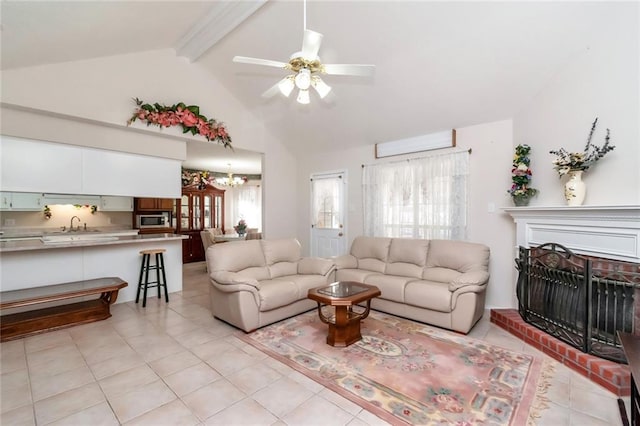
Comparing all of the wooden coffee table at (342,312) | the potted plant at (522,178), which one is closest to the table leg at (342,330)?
the wooden coffee table at (342,312)

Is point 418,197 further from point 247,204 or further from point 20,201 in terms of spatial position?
point 247,204

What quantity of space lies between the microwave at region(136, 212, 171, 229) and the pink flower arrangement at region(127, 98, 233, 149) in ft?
6.75

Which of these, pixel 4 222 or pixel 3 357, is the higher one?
pixel 4 222

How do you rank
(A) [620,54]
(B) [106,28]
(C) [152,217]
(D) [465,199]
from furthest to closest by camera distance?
(C) [152,217], (D) [465,199], (B) [106,28], (A) [620,54]

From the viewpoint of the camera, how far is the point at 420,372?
2.37 meters

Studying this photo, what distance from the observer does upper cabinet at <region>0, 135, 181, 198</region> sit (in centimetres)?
355

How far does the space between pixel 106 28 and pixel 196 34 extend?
3.71 ft

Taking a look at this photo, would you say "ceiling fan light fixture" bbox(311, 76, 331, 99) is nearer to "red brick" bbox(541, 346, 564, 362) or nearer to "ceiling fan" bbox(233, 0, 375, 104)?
"ceiling fan" bbox(233, 0, 375, 104)

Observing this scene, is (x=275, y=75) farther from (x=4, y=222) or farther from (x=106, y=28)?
(x=4, y=222)

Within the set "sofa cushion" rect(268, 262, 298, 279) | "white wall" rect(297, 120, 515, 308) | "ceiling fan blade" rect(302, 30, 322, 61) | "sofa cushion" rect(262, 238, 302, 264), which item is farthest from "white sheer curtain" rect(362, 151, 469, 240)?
"ceiling fan blade" rect(302, 30, 322, 61)

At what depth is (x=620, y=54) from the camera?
2.52m

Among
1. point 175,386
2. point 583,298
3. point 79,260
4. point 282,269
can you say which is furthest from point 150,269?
point 583,298

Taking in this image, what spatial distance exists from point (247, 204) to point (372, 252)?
234 inches

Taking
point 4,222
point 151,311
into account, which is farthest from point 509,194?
point 4,222
